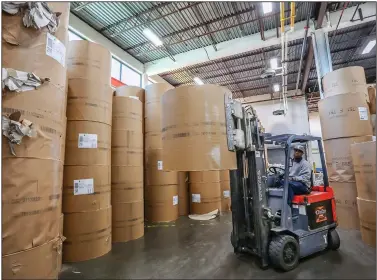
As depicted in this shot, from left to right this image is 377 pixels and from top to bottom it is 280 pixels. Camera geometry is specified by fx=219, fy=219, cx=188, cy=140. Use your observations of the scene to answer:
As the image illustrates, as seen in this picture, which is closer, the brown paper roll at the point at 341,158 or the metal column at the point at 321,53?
the brown paper roll at the point at 341,158

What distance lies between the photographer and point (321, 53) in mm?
5672

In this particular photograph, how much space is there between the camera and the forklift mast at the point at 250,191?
275 cm

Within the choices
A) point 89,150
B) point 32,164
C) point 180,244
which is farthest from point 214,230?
point 32,164

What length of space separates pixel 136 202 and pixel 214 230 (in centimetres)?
165

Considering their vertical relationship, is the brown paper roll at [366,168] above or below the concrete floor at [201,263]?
above

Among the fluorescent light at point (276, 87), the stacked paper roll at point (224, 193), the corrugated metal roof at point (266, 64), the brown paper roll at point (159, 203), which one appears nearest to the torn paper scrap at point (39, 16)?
the brown paper roll at point (159, 203)

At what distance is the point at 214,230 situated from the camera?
436cm

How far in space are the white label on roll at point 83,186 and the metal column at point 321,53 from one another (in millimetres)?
5446

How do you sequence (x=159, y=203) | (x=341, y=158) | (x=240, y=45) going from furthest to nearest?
(x=240, y=45) < (x=159, y=203) < (x=341, y=158)

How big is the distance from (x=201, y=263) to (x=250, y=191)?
1.17 meters

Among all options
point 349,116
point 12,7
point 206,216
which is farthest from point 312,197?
point 12,7

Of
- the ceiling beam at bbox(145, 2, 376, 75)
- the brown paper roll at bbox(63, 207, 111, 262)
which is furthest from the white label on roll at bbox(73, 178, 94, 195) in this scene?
the ceiling beam at bbox(145, 2, 376, 75)

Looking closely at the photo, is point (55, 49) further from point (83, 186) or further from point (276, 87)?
point (276, 87)

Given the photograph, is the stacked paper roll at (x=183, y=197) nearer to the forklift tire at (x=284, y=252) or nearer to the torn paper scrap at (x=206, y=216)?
the torn paper scrap at (x=206, y=216)
